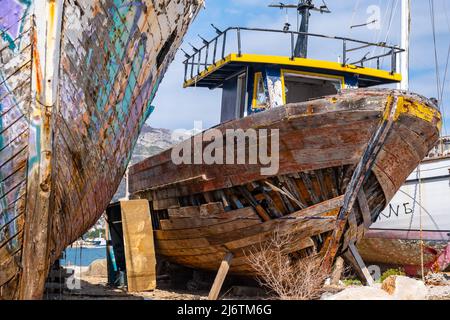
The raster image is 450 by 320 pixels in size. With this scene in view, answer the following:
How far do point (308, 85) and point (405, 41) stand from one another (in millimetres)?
4206

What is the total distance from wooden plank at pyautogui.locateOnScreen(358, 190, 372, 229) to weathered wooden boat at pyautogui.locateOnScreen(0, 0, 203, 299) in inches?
130

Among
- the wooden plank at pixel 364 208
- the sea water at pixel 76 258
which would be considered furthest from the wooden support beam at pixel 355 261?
the sea water at pixel 76 258

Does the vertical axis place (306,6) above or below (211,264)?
above

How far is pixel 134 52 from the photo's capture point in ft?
16.6

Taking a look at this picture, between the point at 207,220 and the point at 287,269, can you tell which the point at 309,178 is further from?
the point at 207,220

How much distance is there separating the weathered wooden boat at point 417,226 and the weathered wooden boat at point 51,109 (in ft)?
23.3

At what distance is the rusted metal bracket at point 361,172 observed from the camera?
A: 6.03 metres

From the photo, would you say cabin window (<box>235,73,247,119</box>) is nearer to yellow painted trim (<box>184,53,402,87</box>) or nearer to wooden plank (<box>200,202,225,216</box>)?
yellow painted trim (<box>184,53,402,87</box>)

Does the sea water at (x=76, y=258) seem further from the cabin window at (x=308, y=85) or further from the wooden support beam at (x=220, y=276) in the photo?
the cabin window at (x=308, y=85)

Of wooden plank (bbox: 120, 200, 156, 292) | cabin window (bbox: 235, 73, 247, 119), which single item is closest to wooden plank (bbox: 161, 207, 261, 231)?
wooden plank (bbox: 120, 200, 156, 292)
